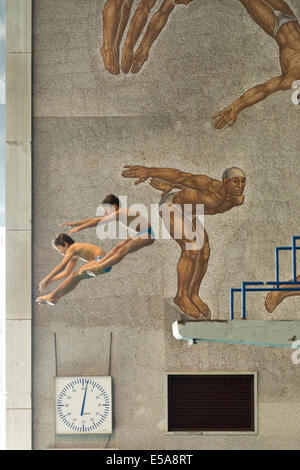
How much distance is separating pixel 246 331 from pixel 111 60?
5076mm

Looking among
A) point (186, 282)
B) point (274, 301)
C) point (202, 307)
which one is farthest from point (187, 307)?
point (274, 301)

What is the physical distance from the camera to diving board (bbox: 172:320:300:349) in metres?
3.83

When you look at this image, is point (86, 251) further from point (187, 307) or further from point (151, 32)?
point (151, 32)

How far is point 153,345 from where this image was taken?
7.84 meters

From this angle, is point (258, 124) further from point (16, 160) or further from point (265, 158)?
point (16, 160)

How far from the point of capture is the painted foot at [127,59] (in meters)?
8.20

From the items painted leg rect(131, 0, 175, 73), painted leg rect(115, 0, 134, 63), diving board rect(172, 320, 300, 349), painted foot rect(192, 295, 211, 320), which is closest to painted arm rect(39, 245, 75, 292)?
painted foot rect(192, 295, 211, 320)

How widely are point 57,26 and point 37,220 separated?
2221 millimetres

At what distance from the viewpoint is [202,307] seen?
7.89m

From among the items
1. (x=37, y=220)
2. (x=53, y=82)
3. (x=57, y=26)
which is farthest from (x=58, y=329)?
(x=57, y=26)

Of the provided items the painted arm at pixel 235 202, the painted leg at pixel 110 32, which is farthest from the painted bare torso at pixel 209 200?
the painted leg at pixel 110 32

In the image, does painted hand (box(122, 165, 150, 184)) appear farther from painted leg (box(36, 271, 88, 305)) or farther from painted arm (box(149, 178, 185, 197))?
painted leg (box(36, 271, 88, 305))

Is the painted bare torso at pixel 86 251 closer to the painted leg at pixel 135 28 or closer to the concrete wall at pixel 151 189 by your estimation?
the concrete wall at pixel 151 189

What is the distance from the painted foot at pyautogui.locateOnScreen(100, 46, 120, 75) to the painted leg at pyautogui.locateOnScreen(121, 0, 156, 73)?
0.26ft
